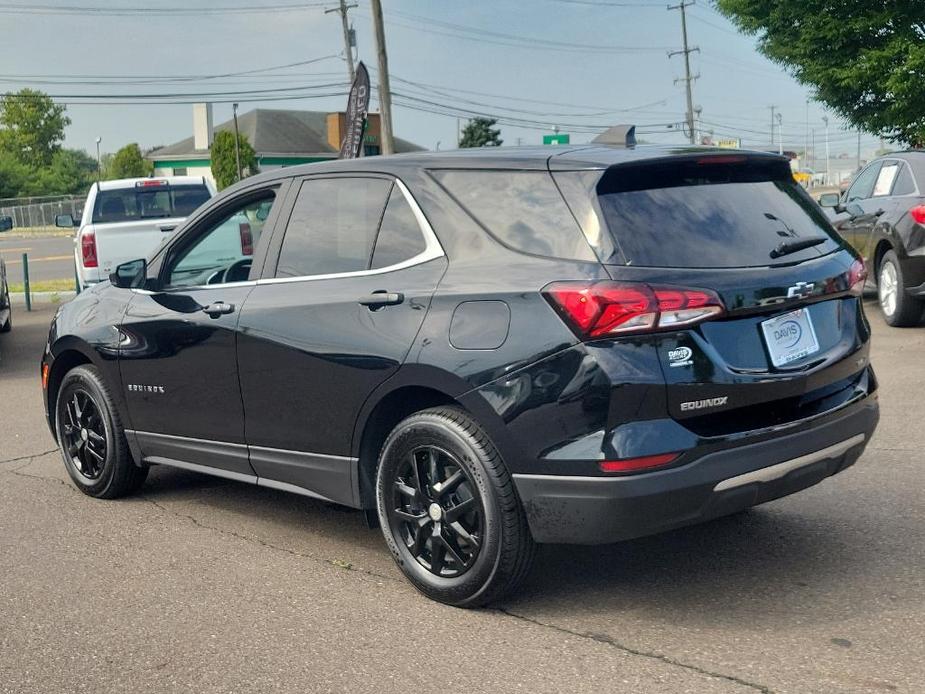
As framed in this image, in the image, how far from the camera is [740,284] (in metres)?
4.07

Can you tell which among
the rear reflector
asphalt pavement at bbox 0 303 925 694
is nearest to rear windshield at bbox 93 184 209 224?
asphalt pavement at bbox 0 303 925 694

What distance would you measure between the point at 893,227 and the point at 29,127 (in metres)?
113

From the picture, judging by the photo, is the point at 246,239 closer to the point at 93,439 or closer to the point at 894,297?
the point at 93,439

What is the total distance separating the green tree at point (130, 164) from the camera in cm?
8919

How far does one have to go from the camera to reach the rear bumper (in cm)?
389

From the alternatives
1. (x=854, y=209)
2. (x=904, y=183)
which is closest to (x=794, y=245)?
(x=904, y=183)

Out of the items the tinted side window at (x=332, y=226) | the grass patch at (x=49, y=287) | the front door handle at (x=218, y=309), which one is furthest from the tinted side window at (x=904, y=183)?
the grass patch at (x=49, y=287)

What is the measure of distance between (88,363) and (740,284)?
3.87m

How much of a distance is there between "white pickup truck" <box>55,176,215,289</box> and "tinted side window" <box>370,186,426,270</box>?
9.78 meters

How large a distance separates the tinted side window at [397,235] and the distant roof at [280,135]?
7347 centimetres

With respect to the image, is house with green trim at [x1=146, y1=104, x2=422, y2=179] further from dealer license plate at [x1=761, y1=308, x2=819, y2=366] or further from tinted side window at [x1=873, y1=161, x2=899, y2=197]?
dealer license plate at [x1=761, y1=308, x2=819, y2=366]

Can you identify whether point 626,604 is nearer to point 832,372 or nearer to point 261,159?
point 832,372

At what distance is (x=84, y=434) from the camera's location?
6.32 meters

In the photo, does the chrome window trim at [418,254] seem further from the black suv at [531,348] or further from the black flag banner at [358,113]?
the black flag banner at [358,113]
